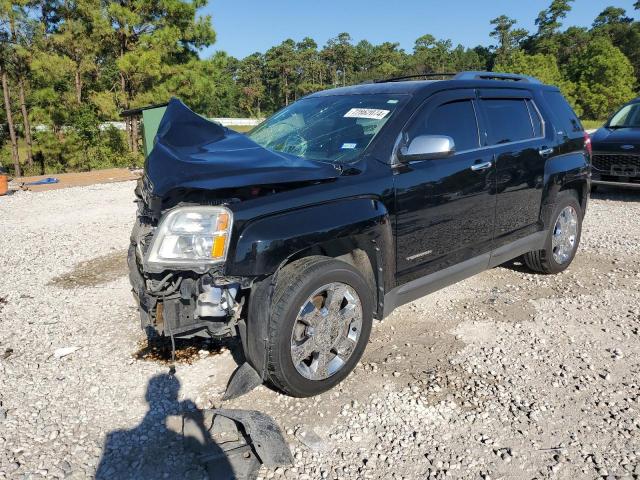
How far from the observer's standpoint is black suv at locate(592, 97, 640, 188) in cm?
865

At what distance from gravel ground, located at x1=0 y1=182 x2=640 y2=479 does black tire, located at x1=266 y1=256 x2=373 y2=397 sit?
6.5 inches

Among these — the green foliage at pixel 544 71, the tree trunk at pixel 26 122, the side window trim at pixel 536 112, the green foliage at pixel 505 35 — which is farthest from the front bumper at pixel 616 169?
the green foliage at pixel 505 35

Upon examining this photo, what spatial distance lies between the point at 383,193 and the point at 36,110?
70.8 feet

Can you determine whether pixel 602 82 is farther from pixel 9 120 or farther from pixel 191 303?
pixel 191 303

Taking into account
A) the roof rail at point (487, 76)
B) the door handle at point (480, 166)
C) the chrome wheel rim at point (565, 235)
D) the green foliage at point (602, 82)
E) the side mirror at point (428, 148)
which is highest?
the green foliage at point (602, 82)

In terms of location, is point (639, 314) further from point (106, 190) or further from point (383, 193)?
point (106, 190)

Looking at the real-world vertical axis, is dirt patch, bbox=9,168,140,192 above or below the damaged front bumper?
above

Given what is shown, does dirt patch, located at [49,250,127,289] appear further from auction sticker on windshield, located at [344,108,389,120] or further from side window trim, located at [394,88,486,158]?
side window trim, located at [394,88,486,158]

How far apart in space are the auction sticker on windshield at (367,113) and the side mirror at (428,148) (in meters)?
0.37

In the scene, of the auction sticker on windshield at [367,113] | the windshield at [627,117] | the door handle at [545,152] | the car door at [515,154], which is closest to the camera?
the auction sticker on windshield at [367,113]

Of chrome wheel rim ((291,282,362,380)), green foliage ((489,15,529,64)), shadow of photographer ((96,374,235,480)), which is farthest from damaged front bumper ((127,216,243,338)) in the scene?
green foliage ((489,15,529,64))

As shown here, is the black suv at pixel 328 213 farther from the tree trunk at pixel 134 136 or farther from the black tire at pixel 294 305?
the tree trunk at pixel 134 136

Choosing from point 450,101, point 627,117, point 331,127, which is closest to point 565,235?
point 450,101

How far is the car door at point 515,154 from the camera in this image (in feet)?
13.4
